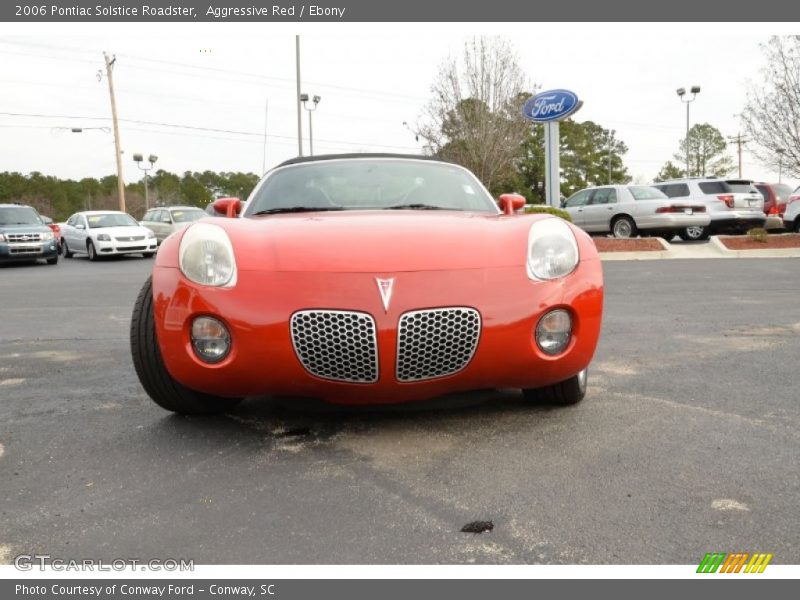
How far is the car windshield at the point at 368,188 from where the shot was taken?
150 inches

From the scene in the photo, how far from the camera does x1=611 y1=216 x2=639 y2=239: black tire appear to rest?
1736 centimetres

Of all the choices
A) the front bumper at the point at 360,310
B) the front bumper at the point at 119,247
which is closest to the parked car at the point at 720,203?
the front bumper at the point at 119,247

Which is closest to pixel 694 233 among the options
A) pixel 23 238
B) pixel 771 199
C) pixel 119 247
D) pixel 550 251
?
pixel 771 199

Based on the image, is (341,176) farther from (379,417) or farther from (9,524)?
(9,524)

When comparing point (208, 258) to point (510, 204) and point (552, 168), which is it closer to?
point (510, 204)

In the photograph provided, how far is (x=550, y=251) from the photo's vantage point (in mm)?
2984

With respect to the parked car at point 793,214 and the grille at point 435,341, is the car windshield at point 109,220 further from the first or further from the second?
the grille at point 435,341

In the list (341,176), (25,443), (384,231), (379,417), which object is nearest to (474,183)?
(341,176)

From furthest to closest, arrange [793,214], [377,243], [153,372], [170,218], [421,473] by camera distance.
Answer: [170,218], [793,214], [153,372], [377,243], [421,473]

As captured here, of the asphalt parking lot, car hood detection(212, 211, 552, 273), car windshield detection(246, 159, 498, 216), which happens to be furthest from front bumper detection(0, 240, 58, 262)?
car hood detection(212, 211, 552, 273)

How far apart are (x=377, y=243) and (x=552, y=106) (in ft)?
56.8

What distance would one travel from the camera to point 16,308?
834 centimetres

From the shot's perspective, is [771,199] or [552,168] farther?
[771,199]

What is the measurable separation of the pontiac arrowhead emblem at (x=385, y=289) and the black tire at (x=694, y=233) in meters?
16.5
